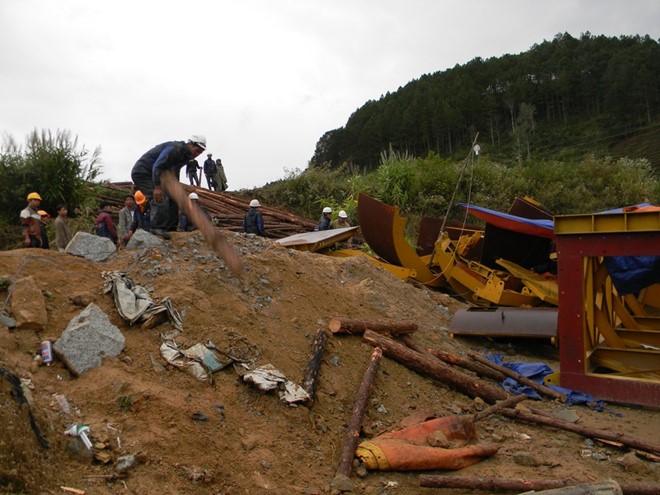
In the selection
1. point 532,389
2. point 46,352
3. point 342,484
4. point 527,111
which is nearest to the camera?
point 342,484

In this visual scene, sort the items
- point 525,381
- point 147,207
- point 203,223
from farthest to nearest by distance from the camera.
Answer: point 147,207
point 525,381
point 203,223

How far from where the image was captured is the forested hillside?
Result: 48.4 meters

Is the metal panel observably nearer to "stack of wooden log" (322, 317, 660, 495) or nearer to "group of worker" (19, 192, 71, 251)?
"stack of wooden log" (322, 317, 660, 495)

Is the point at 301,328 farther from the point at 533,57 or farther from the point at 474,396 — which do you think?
the point at 533,57

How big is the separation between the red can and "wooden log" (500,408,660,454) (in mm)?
4175

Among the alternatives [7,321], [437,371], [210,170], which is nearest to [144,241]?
[7,321]

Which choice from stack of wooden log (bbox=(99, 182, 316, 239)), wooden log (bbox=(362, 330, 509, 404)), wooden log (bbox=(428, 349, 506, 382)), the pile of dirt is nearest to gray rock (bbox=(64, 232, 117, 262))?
the pile of dirt

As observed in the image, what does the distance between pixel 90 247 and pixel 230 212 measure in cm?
1021

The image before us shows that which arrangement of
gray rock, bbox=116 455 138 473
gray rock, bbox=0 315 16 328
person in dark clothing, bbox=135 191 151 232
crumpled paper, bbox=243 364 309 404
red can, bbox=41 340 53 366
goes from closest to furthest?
gray rock, bbox=116 455 138 473 → red can, bbox=41 340 53 366 → gray rock, bbox=0 315 16 328 → crumpled paper, bbox=243 364 309 404 → person in dark clothing, bbox=135 191 151 232

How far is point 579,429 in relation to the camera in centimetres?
559

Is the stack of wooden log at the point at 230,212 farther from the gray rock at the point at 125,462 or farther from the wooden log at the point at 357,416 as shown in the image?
the gray rock at the point at 125,462

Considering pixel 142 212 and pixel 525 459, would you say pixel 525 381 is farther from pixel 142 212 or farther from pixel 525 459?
pixel 142 212

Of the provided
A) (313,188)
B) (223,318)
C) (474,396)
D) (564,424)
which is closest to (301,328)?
(223,318)

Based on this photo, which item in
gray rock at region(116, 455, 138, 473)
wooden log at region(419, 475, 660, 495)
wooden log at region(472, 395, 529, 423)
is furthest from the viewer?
wooden log at region(472, 395, 529, 423)
